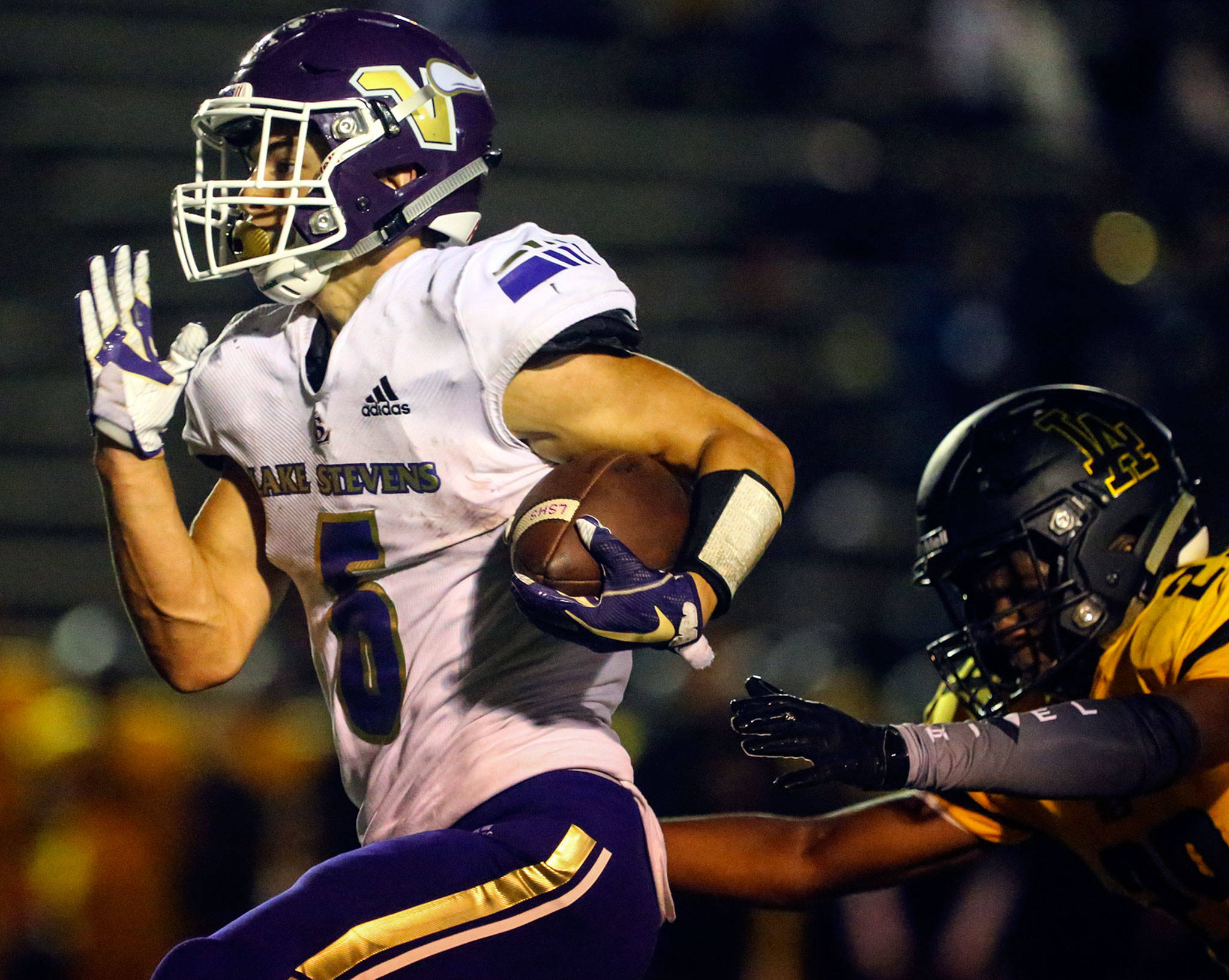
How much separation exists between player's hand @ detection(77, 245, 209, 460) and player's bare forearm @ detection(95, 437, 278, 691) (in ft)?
0.25

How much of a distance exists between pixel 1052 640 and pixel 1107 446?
41cm

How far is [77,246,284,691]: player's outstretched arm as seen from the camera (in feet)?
7.66

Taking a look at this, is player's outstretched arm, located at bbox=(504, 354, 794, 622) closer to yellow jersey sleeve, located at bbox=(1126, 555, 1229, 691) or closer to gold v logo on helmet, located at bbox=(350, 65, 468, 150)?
gold v logo on helmet, located at bbox=(350, 65, 468, 150)

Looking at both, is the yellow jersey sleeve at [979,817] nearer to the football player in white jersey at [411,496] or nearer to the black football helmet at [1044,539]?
the black football helmet at [1044,539]

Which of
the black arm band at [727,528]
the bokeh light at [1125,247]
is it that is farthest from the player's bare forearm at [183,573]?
the bokeh light at [1125,247]

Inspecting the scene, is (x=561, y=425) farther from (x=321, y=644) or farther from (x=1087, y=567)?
(x=1087, y=567)

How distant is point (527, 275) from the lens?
223cm

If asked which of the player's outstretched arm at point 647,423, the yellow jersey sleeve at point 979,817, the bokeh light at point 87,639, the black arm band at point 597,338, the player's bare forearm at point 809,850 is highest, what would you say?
the black arm band at point 597,338

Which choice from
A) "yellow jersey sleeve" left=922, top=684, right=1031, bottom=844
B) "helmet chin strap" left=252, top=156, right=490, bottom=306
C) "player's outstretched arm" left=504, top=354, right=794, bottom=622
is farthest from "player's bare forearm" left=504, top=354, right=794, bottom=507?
"yellow jersey sleeve" left=922, top=684, right=1031, bottom=844

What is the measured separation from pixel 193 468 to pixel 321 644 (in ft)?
16.9

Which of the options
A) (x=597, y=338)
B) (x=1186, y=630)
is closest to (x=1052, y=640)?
(x=1186, y=630)

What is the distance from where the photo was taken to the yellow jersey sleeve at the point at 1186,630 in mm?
2457

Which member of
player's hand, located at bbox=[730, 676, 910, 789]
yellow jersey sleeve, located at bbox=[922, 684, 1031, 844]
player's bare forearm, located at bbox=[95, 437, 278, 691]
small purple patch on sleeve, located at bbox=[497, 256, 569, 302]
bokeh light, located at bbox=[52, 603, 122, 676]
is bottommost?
bokeh light, located at bbox=[52, 603, 122, 676]

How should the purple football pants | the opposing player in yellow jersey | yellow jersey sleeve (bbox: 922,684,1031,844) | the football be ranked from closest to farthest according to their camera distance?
the purple football pants, the football, the opposing player in yellow jersey, yellow jersey sleeve (bbox: 922,684,1031,844)
